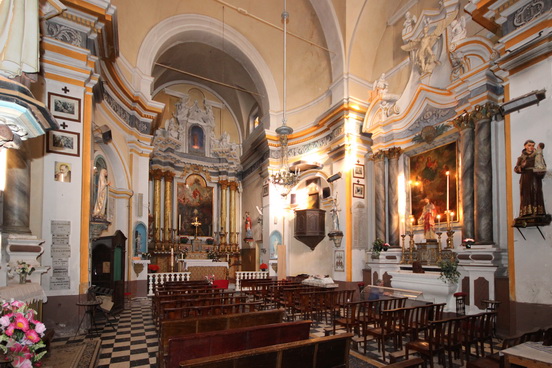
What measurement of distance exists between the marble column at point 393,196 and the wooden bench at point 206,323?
21.3 feet

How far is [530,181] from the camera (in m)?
5.76

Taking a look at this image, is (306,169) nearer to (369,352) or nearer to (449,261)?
(449,261)

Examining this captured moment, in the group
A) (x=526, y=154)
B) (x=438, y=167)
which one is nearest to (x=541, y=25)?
(x=526, y=154)

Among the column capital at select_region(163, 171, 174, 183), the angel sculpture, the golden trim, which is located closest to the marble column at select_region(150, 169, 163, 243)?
the column capital at select_region(163, 171, 174, 183)

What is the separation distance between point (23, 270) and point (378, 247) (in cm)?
858

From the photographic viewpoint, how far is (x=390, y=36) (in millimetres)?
12016

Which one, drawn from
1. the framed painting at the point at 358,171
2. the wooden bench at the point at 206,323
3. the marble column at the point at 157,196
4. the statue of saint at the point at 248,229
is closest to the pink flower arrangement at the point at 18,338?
the wooden bench at the point at 206,323

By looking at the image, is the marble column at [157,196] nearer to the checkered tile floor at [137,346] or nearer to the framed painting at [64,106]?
the checkered tile floor at [137,346]

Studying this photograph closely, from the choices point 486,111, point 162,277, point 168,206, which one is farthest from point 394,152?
point 168,206

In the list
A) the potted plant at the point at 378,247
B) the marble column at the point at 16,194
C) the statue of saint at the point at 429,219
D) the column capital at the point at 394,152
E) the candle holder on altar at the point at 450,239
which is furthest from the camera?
the column capital at the point at 394,152

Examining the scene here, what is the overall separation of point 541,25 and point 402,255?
6.20 metres

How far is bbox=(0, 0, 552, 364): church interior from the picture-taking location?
5789 millimetres

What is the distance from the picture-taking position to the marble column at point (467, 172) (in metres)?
7.96

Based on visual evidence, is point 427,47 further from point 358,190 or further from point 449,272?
point 449,272
